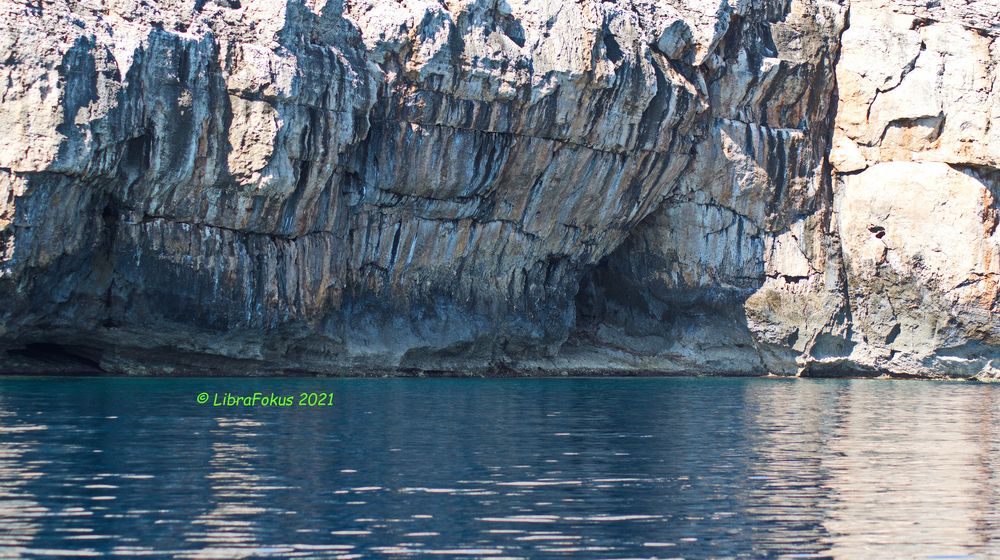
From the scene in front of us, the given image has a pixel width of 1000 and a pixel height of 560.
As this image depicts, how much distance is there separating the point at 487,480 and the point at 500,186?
24.3 meters

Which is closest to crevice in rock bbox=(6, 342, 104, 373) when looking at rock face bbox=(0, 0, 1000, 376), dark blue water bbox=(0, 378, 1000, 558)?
rock face bbox=(0, 0, 1000, 376)

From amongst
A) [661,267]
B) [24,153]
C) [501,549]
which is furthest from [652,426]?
[661,267]

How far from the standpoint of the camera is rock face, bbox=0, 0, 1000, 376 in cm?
3334

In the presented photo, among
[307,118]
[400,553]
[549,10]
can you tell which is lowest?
[400,553]

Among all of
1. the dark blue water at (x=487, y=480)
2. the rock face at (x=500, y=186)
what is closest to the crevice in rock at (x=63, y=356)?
the rock face at (x=500, y=186)

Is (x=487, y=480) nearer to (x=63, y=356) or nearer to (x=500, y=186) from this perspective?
(x=500, y=186)

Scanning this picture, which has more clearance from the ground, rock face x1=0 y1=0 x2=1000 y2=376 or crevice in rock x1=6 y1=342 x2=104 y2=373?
rock face x1=0 y1=0 x2=1000 y2=376

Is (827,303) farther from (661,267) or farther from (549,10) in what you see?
(549,10)

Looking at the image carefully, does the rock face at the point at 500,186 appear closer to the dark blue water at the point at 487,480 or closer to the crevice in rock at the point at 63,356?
the crevice in rock at the point at 63,356

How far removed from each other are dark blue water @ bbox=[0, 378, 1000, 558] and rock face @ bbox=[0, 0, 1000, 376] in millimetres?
6939

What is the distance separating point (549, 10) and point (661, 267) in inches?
394

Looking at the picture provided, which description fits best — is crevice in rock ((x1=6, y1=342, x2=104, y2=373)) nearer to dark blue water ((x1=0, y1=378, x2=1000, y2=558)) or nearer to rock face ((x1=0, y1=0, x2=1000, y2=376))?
rock face ((x1=0, y1=0, x2=1000, y2=376))

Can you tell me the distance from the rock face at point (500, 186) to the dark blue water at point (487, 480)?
22.8 ft

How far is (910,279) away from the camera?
4356cm
